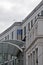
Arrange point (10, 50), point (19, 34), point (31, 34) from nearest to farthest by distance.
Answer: point (31, 34) < point (10, 50) < point (19, 34)

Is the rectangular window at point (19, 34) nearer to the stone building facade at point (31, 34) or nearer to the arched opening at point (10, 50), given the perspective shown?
the stone building facade at point (31, 34)

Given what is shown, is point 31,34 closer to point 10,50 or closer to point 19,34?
point 10,50

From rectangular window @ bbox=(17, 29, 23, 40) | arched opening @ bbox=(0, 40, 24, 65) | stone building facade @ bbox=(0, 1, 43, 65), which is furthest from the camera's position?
rectangular window @ bbox=(17, 29, 23, 40)

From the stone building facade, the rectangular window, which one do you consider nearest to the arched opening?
the stone building facade

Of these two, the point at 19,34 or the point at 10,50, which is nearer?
the point at 10,50

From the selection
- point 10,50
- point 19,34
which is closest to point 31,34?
point 10,50

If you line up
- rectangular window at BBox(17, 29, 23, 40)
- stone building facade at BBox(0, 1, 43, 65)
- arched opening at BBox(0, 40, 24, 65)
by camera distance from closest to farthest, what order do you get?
stone building facade at BBox(0, 1, 43, 65) → arched opening at BBox(0, 40, 24, 65) → rectangular window at BBox(17, 29, 23, 40)

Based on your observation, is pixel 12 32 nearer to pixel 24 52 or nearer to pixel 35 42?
pixel 24 52

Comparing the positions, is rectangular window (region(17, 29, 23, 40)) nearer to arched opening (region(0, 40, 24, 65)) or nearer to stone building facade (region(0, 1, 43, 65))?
stone building facade (region(0, 1, 43, 65))

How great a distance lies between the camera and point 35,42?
5319 centimetres

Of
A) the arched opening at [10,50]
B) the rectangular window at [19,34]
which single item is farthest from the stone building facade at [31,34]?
the arched opening at [10,50]

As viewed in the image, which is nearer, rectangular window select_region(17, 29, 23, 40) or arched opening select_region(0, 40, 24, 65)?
arched opening select_region(0, 40, 24, 65)

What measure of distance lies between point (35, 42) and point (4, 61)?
29.8m

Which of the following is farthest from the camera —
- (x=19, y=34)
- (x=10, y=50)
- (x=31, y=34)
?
(x=19, y=34)
